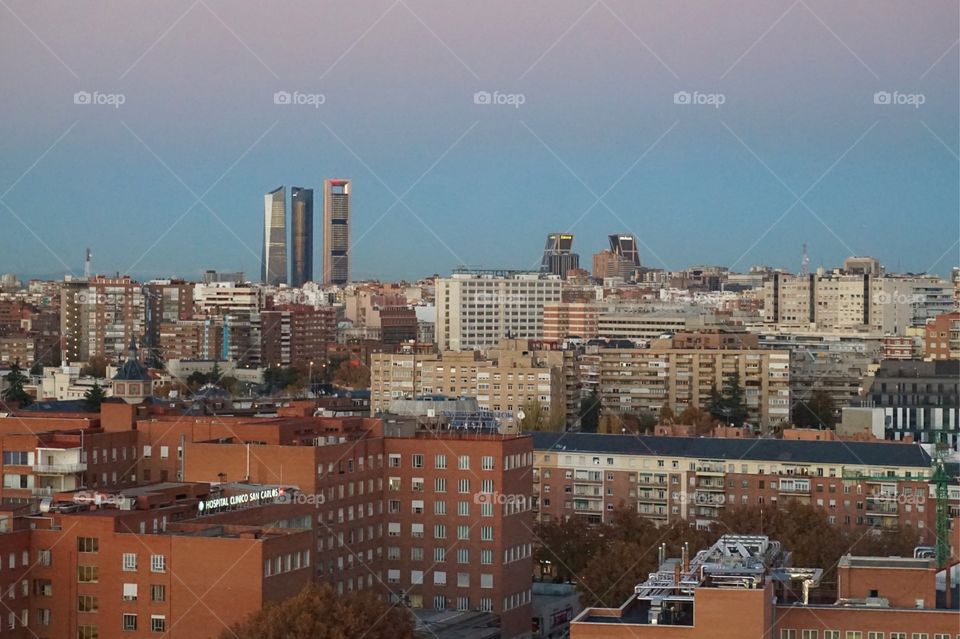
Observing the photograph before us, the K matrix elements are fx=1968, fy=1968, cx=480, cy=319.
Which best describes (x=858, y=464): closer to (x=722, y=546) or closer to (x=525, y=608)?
(x=525, y=608)

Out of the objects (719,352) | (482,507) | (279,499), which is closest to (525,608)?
(482,507)

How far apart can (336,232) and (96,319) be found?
40.5 metres

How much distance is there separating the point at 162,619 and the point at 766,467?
15.4 m

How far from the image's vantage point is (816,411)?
48.5 metres

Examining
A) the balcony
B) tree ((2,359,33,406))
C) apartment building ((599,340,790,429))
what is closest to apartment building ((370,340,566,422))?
apartment building ((599,340,790,429))

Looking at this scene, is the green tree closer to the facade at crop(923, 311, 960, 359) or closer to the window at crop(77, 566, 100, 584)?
the facade at crop(923, 311, 960, 359)

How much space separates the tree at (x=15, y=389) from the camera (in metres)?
46.5

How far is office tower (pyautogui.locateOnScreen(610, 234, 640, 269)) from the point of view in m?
107

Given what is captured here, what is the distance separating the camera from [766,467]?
3134cm

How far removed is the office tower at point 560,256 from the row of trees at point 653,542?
60.9m

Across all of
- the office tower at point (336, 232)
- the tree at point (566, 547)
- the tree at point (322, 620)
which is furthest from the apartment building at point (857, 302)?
the tree at point (322, 620)

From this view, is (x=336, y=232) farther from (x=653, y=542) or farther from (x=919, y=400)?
(x=653, y=542)

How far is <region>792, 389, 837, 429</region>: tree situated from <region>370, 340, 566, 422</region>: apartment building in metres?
5.98

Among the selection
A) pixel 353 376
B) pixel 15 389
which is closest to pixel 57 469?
pixel 15 389
